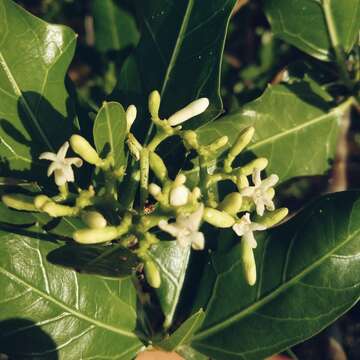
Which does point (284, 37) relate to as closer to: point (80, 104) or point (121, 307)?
point (80, 104)

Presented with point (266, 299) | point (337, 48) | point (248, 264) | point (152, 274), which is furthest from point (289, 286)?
point (337, 48)

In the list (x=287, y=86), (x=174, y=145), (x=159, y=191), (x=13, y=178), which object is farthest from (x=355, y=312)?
(x=13, y=178)

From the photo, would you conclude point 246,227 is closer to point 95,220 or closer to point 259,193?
Result: point 259,193

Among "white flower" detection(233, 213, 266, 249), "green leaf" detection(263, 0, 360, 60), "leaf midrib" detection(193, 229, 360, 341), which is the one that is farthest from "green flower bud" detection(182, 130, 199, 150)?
"green leaf" detection(263, 0, 360, 60)

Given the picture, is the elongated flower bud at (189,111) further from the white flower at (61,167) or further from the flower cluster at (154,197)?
the white flower at (61,167)

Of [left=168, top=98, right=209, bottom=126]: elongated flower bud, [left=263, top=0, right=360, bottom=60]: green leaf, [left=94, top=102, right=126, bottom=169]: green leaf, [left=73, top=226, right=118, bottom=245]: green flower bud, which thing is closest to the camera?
[left=73, top=226, right=118, bottom=245]: green flower bud

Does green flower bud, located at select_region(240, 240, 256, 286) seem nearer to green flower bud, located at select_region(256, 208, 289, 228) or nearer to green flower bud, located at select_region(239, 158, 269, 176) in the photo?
green flower bud, located at select_region(256, 208, 289, 228)
